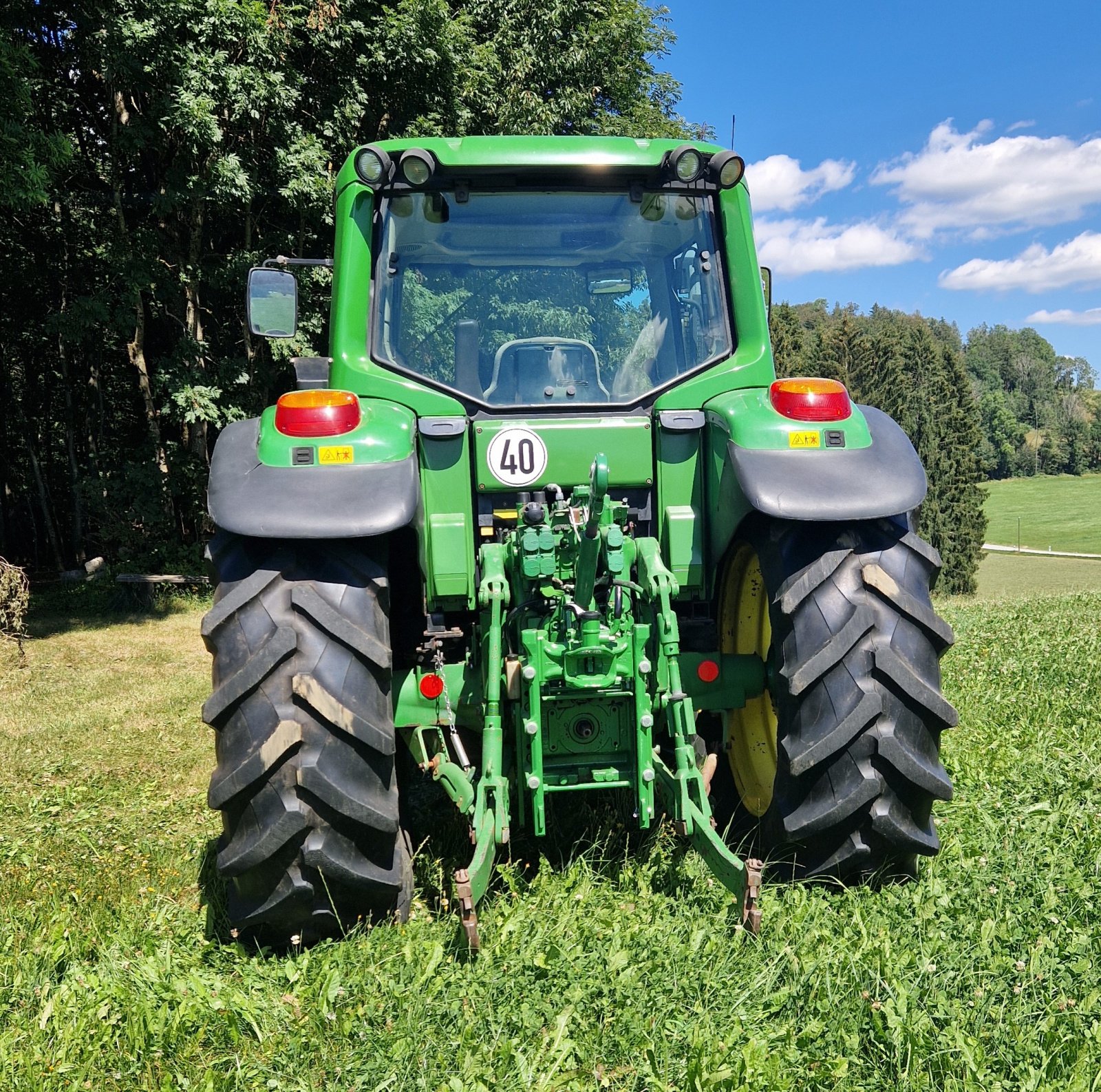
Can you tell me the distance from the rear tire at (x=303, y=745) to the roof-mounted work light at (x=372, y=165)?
1.33 meters

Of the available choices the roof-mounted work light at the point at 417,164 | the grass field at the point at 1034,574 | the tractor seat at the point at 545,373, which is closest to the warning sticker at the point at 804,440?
the tractor seat at the point at 545,373

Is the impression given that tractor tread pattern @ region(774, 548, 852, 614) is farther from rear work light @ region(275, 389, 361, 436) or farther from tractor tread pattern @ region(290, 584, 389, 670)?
rear work light @ region(275, 389, 361, 436)

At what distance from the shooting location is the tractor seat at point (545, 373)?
3535 mm

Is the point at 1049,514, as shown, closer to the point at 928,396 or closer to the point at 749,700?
the point at 928,396

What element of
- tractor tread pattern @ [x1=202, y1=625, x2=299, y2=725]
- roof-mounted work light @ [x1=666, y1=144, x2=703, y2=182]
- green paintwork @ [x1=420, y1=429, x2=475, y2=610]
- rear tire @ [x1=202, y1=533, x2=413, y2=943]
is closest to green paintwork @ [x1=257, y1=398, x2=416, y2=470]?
green paintwork @ [x1=420, y1=429, x2=475, y2=610]

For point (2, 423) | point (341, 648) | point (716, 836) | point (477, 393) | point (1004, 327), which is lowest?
point (1004, 327)

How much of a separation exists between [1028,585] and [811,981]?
3871cm

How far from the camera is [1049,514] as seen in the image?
72125 millimetres

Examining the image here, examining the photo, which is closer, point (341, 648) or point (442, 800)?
point (341, 648)

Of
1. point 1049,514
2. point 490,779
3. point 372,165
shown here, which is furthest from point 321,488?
point 1049,514

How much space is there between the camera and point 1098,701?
17.4 feet

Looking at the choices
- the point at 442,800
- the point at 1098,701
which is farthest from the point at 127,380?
the point at 1098,701

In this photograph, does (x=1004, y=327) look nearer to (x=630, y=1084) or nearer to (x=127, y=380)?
(x=127, y=380)

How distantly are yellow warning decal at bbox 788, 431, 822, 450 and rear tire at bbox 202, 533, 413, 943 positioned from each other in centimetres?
138
